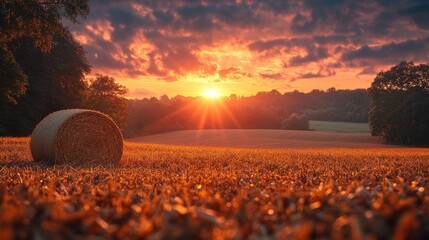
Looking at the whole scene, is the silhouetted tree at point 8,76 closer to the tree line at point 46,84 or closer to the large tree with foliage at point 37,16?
the tree line at point 46,84

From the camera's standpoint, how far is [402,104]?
57.8m

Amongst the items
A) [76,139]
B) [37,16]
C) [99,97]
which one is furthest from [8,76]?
[99,97]

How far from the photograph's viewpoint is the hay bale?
45.6ft

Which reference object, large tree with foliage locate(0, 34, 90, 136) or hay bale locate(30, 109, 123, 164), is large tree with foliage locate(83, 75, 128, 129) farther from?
hay bale locate(30, 109, 123, 164)

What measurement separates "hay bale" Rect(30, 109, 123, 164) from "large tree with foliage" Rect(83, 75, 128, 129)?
40.3 metres

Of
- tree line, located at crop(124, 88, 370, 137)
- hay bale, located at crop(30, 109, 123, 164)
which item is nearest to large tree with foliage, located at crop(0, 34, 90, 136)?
tree line, located at crop(124, 88, 370, 137)

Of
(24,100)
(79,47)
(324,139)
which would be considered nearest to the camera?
(24,100)

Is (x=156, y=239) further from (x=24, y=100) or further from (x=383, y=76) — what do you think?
(x=383, y=76)

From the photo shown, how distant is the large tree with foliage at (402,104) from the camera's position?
56.4 m

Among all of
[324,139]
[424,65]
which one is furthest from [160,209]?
[424,65]

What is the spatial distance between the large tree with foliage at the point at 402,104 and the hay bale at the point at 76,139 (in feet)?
174

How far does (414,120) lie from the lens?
57062 mm

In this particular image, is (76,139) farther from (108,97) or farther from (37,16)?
(108,97)

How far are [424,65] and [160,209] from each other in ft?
239
